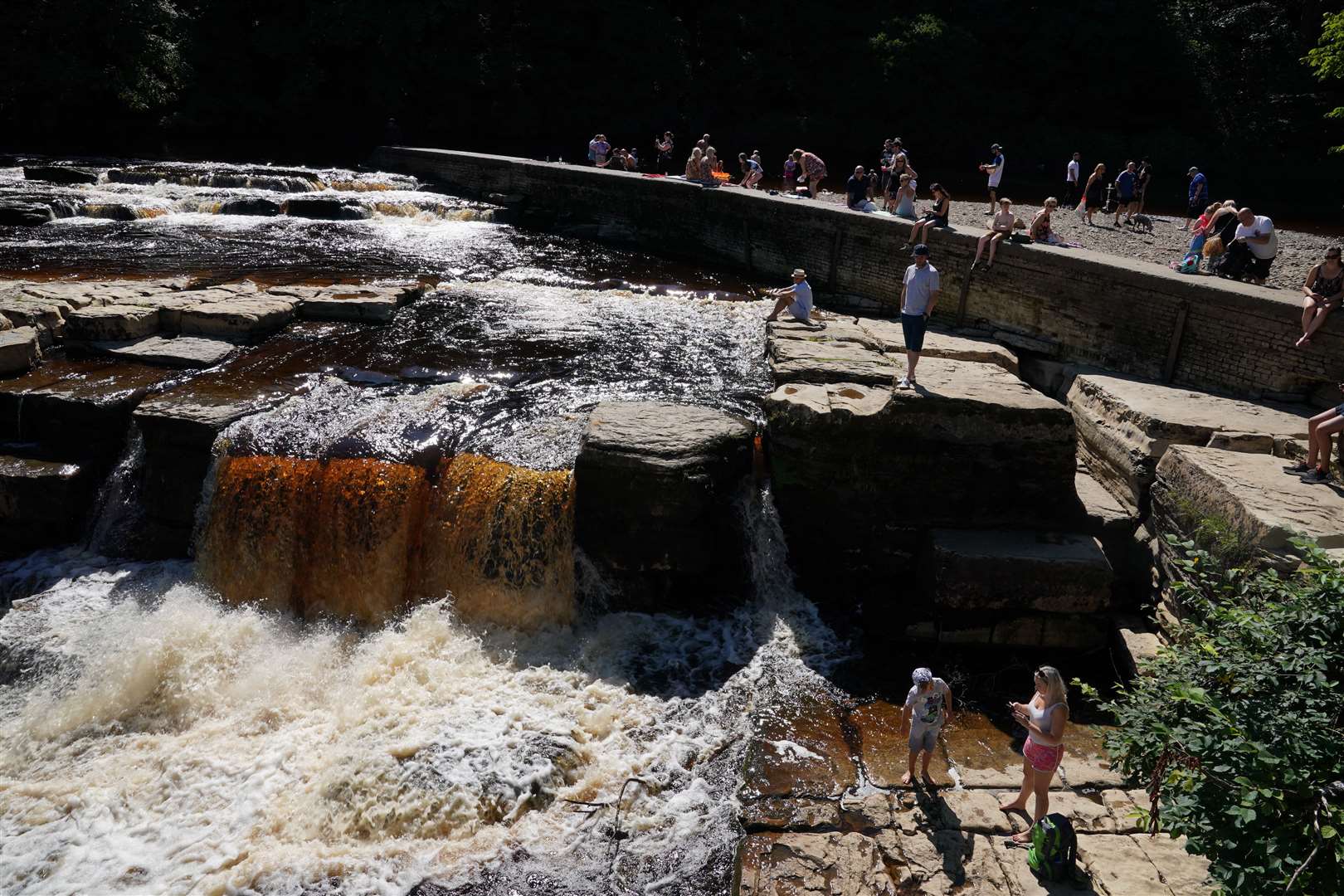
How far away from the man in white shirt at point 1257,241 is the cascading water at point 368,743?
24.6ft

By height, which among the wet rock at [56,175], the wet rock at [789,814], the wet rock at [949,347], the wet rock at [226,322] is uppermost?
the wet rock at [56,175]

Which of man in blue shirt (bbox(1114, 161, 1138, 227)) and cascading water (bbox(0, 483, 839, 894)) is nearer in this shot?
cascading water (bbox(0, 483, 839, 894))

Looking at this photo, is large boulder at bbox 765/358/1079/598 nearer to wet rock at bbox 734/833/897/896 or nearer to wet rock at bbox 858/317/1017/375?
wet rock at bbox 858/317/1017/375

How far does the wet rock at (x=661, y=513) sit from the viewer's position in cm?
796

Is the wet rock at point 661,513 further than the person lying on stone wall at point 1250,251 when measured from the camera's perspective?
No

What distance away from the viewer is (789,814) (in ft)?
19.3

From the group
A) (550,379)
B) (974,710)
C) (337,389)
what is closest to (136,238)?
(337,389)

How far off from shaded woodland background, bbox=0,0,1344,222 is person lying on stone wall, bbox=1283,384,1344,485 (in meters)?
25.5

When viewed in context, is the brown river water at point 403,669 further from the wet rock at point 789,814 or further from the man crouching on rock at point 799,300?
the man crouching on rock at point 799,300

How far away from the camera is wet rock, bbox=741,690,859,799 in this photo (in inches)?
243

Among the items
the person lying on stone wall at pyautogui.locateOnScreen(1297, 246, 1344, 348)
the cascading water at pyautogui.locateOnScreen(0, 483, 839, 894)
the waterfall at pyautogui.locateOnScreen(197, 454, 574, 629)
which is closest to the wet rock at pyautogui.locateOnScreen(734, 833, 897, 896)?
the cascading water at pyautogui.locateOnScreen(0, 483, 839, 894)

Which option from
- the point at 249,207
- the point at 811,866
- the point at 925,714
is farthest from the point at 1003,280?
the point at 249,207

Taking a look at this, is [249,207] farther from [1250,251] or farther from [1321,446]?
[1321,446]

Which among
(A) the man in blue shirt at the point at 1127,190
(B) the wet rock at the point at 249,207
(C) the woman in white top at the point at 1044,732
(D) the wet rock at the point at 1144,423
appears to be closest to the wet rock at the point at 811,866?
(C) the woman in white top at the point at 1044,732
